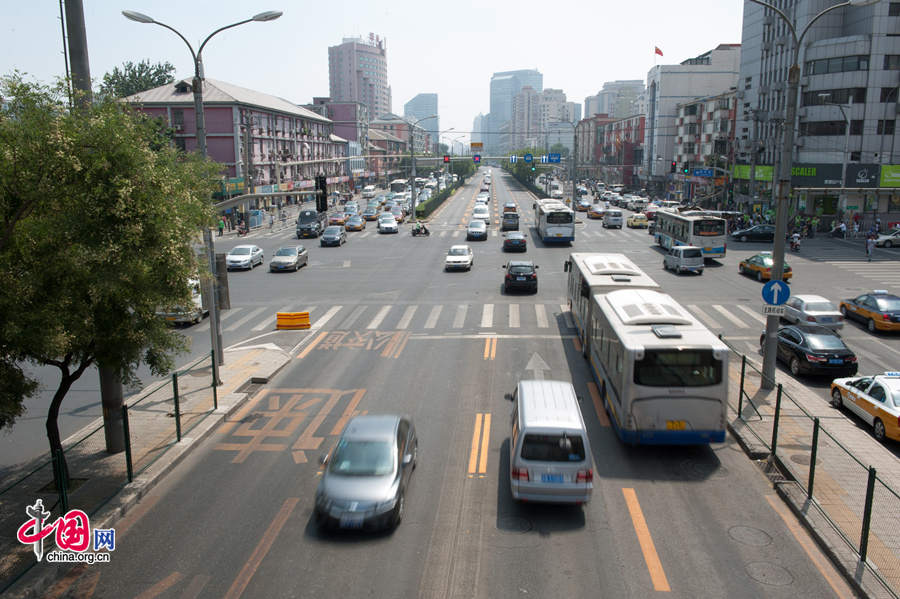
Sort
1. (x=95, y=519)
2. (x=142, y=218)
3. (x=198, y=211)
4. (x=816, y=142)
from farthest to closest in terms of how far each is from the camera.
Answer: (x=816, y=142)
(x=198, y=211)
(x=95, y=519)
(x=142, y=218)

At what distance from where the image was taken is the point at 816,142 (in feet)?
198

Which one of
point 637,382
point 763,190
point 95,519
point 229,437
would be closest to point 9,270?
point 95,519

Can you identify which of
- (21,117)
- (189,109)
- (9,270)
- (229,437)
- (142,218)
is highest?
(189,109)

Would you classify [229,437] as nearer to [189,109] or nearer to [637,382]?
[637,382]

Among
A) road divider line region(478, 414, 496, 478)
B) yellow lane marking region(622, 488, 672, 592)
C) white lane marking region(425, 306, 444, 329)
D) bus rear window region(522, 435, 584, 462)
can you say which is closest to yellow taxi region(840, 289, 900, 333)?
white lane marking region(425, 306, 444, 329)

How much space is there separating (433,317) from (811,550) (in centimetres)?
1948

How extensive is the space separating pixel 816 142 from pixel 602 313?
2140 inches

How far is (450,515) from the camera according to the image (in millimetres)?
11820

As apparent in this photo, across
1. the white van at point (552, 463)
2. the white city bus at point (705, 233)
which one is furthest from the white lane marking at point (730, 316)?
the white van at point (552, 463)

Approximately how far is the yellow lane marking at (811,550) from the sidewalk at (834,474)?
14cm

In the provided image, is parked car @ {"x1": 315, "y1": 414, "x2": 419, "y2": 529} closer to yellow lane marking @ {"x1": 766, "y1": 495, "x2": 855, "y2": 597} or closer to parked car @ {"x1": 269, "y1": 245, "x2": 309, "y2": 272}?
yellow lane marking @ {"x1": 766, "y1": 495, "x2": 855, "y2": 597}

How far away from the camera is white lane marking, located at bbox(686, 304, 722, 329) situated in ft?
88.8

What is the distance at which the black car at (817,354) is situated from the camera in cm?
1998

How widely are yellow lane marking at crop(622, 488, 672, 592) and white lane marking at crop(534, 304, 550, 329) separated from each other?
47.2 ft
